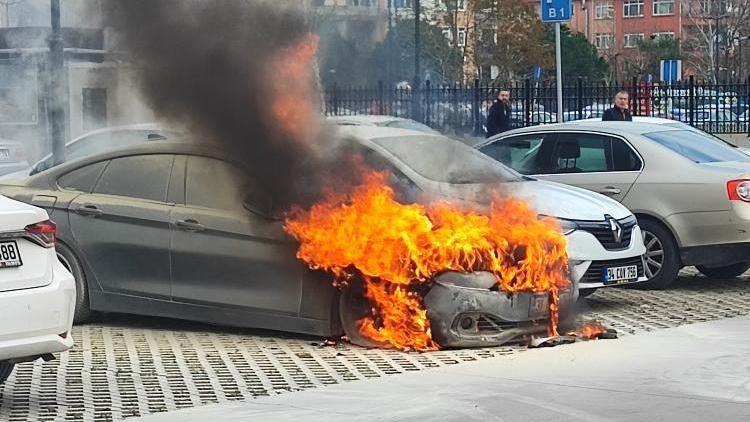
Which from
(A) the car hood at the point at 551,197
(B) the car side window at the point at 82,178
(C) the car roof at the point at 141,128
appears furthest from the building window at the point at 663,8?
(B) the car side window at the point at 82,178

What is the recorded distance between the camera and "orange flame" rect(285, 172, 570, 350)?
8742mm

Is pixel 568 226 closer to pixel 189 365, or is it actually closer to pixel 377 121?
pixel 377 121

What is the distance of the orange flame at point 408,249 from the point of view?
874cm

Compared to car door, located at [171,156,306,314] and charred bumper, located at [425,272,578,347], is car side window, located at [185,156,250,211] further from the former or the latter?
charred bumper, located at [425,272,578,347]

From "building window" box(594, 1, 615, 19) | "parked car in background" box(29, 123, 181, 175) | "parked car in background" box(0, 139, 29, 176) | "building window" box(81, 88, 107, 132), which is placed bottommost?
"parked car in background" box(0, 139, 29, 176)

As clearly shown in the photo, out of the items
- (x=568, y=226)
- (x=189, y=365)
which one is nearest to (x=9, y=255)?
(x=189, y=365)

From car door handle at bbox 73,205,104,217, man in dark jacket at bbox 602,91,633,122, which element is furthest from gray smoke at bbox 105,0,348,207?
man in dark jacket at bbox 602,91,633,122

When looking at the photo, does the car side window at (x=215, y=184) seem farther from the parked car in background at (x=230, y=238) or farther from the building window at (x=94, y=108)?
the building window at (x=94, y=108)

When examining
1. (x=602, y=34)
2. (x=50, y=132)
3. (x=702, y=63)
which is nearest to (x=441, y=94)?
(x=50, y=132)

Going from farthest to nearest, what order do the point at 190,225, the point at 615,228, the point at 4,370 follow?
1. the point at 615,228
2. the point at 190,225
3. the point at 4,370

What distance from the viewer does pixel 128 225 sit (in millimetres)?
9742

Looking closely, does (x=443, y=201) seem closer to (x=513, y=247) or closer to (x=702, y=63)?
(x=513, y=247)

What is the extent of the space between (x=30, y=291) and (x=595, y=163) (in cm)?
684

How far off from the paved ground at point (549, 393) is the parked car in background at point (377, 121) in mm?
2199
